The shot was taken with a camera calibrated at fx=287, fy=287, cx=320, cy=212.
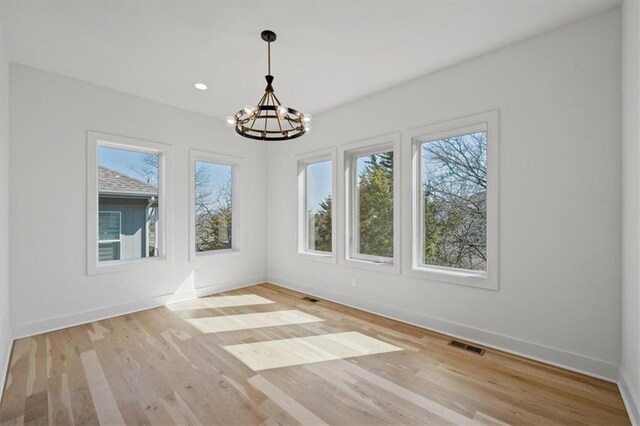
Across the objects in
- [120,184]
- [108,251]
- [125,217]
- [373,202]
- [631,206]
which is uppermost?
[120,184]

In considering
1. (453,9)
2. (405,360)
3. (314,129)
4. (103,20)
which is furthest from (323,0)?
(405,360)

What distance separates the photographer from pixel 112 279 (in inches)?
139

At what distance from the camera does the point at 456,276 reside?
9.69 ft

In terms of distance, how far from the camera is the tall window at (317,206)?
4430 millimetres

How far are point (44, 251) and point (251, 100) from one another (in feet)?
9.50

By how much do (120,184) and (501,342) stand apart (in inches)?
185

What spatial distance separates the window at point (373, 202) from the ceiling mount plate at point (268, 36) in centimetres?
170

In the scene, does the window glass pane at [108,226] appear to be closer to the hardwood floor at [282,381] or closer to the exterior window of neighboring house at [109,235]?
the exterior window of neighboring house at [109,235]

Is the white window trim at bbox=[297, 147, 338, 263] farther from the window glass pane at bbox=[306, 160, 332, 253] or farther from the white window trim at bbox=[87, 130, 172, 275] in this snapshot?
the white window trim at bbox=[87, 130, 172, 275]

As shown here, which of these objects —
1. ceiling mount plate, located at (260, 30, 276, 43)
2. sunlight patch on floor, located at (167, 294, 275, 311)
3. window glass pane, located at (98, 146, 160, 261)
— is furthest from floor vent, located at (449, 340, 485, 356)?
window glass pane, located at (98, 146, 160, 261)

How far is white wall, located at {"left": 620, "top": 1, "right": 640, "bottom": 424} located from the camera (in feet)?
5.75

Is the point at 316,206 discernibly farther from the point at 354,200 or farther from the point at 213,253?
the point at 213,253

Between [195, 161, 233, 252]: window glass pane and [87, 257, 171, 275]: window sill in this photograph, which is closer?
[87, 257, 171, 275]: window sill

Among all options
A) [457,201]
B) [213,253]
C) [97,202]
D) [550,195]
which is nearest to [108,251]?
[97,202]
